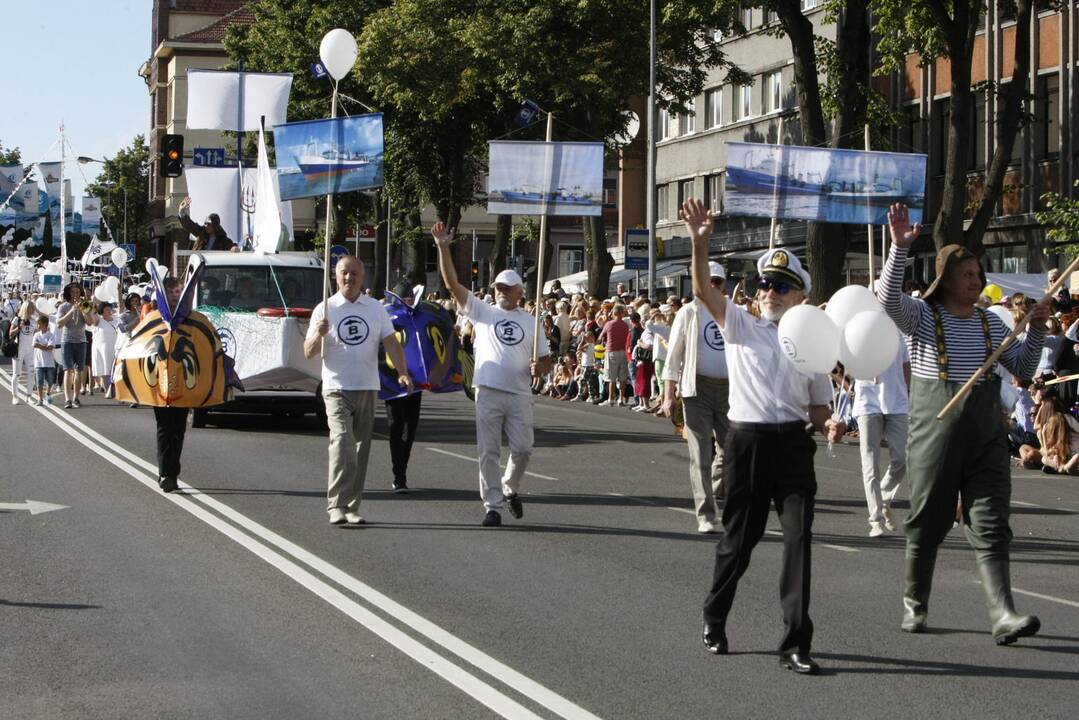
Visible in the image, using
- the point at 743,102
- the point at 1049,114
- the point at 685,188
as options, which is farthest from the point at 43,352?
the point at 685,188

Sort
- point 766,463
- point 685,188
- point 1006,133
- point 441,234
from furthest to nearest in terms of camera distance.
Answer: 1. point 685,188
2. point 1006,133
3. point 441,234
4. point 766,463

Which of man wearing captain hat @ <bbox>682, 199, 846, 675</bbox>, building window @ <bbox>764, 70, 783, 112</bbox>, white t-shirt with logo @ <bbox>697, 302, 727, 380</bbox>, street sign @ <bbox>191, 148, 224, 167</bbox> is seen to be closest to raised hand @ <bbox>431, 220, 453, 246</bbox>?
white t-shirt with logo @ <bbox>697, 302, 727, 380</bbox>

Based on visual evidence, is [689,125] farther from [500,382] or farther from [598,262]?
[500,382]

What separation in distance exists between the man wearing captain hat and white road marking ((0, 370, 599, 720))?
1.13 meters

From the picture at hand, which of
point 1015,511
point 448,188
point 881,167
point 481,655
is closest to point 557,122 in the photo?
point 448,188

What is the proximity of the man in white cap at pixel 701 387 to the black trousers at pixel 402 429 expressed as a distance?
3200 millimetres

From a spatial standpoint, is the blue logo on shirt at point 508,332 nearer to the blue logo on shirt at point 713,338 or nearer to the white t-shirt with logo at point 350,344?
the white t-shirt with logo at point 350,344

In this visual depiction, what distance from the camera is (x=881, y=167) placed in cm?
2061

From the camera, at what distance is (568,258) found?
93.0 meters

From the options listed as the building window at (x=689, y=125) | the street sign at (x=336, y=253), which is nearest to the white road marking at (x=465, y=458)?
the street sign at (x=336, y=253)

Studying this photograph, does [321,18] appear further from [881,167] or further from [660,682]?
[660,682]

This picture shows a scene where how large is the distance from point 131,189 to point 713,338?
122 m

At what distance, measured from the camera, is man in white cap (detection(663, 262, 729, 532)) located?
11859mm

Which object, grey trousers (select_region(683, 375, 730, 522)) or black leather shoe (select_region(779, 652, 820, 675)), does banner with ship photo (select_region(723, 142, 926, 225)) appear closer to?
grey trousers (select_region(683, 375, 730, 522))
